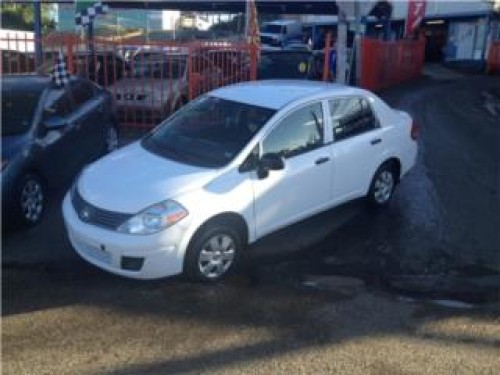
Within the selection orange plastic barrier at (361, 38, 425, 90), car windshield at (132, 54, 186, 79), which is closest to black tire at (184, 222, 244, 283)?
car windshield at (132, 54, 186, 79)

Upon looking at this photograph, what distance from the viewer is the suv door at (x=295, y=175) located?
617 cm

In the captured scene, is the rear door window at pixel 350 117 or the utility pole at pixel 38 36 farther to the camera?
the utility pole at pixel 38 36

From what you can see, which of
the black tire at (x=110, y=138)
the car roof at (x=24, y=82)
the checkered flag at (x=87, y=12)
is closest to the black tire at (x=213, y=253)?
the car roof at (x=24, y=82)

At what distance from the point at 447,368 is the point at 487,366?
0.95 ft

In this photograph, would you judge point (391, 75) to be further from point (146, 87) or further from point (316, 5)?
point (146, 87)

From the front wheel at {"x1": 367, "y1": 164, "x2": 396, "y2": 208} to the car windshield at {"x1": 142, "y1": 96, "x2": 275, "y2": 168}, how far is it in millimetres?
1881

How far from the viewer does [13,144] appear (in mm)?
6746

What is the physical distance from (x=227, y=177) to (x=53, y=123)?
2481 mm

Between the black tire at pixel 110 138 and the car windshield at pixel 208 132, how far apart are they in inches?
90.9

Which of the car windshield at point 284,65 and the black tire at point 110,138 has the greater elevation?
the car windshield at point 284,65

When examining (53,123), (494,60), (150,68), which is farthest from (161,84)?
(494,60)

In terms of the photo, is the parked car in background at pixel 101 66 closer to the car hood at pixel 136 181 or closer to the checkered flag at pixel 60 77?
the checkered flag at pixel 60 77

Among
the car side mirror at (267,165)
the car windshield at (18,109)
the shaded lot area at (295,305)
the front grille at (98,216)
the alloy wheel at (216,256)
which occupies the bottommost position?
the shaded lot area at (295,305)

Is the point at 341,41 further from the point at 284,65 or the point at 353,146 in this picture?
the point at 284,65
